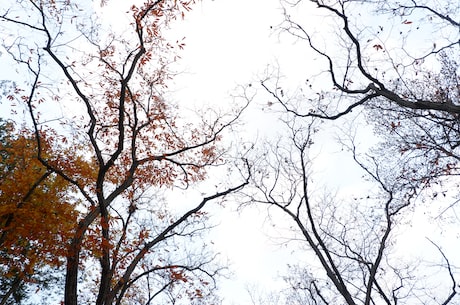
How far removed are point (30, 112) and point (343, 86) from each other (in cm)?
696

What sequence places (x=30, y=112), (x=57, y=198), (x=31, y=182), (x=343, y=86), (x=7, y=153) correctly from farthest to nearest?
1. (x=7, y=153)
2. (x=57, y=198)
3. (x=31, y=182)
4. (x=30, y=112)
5. (x=343, y=86)

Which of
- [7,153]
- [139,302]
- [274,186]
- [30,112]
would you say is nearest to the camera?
[30,112]

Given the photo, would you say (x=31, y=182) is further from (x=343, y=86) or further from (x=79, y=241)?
(x=343, y=86)

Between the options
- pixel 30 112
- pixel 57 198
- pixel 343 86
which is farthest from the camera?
pixel 57 198

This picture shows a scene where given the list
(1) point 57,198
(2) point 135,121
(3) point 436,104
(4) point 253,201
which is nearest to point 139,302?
(1) point 57,198

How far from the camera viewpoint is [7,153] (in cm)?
1551

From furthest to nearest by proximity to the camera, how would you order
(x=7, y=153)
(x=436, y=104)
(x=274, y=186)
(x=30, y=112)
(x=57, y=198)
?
(x=7, y=153) < (x=57, y=198) < (x=274, y=186) < (x=30, y=112) < (x=436, y=104)

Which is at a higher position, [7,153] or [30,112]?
[7,153]

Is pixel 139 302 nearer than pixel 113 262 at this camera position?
No

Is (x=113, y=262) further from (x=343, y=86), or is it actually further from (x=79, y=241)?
(x=343, y=86)

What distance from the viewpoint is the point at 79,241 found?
23.6 feet

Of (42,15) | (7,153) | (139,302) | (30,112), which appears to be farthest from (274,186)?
(7,153)

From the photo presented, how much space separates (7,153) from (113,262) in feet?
32.2

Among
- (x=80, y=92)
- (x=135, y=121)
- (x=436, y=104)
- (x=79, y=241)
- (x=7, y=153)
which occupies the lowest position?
(x=79, y=241)
